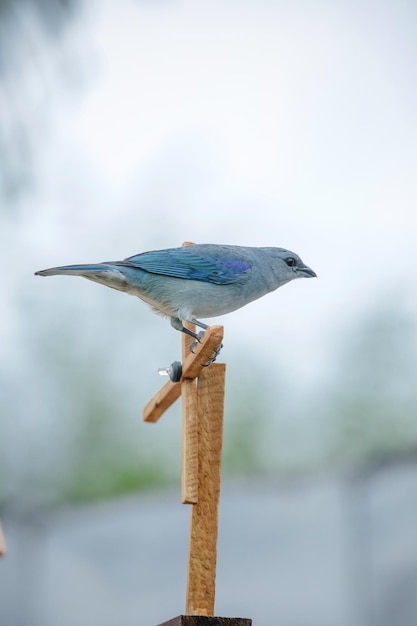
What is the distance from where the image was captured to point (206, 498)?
3.84 metres

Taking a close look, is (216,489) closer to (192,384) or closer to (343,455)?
(192,384)

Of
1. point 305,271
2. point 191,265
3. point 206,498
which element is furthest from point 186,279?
point 206,498

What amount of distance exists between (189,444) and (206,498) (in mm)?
205

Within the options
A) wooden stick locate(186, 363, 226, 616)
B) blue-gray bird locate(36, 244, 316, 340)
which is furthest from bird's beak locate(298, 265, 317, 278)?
wooden stick locate(186, 363, 226, 616)

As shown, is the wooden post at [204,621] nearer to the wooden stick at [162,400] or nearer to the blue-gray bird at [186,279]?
the wooden stick at [162,400]

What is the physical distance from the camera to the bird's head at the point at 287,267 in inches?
197

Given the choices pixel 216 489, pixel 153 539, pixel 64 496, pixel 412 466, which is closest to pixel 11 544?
pixel 64 496

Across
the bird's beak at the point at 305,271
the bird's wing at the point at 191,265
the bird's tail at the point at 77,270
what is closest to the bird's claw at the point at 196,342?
the bird's wing at the point at 191,265

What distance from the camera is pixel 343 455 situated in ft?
24.1

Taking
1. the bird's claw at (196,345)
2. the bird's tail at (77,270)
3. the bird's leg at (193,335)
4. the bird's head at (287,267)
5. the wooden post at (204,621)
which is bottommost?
the wooden post at (204,621)

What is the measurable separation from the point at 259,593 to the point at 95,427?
1.68 metres

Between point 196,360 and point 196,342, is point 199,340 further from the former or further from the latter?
point 196,360

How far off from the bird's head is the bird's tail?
0.90 metres

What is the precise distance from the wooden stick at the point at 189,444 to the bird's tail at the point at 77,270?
638 mm
